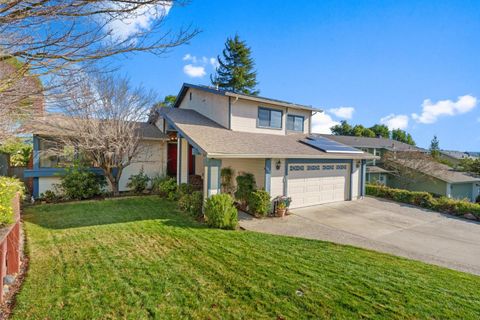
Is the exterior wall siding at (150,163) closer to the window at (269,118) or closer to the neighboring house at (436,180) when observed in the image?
the window at (269,118)

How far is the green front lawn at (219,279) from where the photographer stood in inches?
135

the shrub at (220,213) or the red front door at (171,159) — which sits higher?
the red front door at (171,159)

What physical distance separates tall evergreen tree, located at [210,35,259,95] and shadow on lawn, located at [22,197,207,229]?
956 inches

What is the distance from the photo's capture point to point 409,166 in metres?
22.8

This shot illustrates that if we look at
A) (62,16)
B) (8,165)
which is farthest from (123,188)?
(62,16)

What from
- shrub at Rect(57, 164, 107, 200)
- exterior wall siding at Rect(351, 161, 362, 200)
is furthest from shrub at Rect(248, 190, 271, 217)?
shrub at Rect(57, 164, 107, 200)

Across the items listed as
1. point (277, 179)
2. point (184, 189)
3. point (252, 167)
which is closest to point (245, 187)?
point (252, 167)

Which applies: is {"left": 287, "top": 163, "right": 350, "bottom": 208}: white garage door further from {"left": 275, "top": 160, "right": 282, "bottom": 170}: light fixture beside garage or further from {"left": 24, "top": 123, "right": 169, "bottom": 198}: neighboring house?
{"left": 24, "top": 123, "right": 169, "bottom": 198}: neighboring house

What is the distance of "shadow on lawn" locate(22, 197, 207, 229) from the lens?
7.35 metres

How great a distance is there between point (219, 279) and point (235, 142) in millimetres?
6100

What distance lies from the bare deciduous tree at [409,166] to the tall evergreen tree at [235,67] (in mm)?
18552

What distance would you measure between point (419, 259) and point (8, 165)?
17.5 meters

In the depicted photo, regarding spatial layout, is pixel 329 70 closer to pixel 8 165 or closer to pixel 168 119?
pixel 168 119

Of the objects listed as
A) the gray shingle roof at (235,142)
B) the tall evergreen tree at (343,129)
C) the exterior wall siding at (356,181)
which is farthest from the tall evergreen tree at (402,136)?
the gray shingle roof at (235,142)
